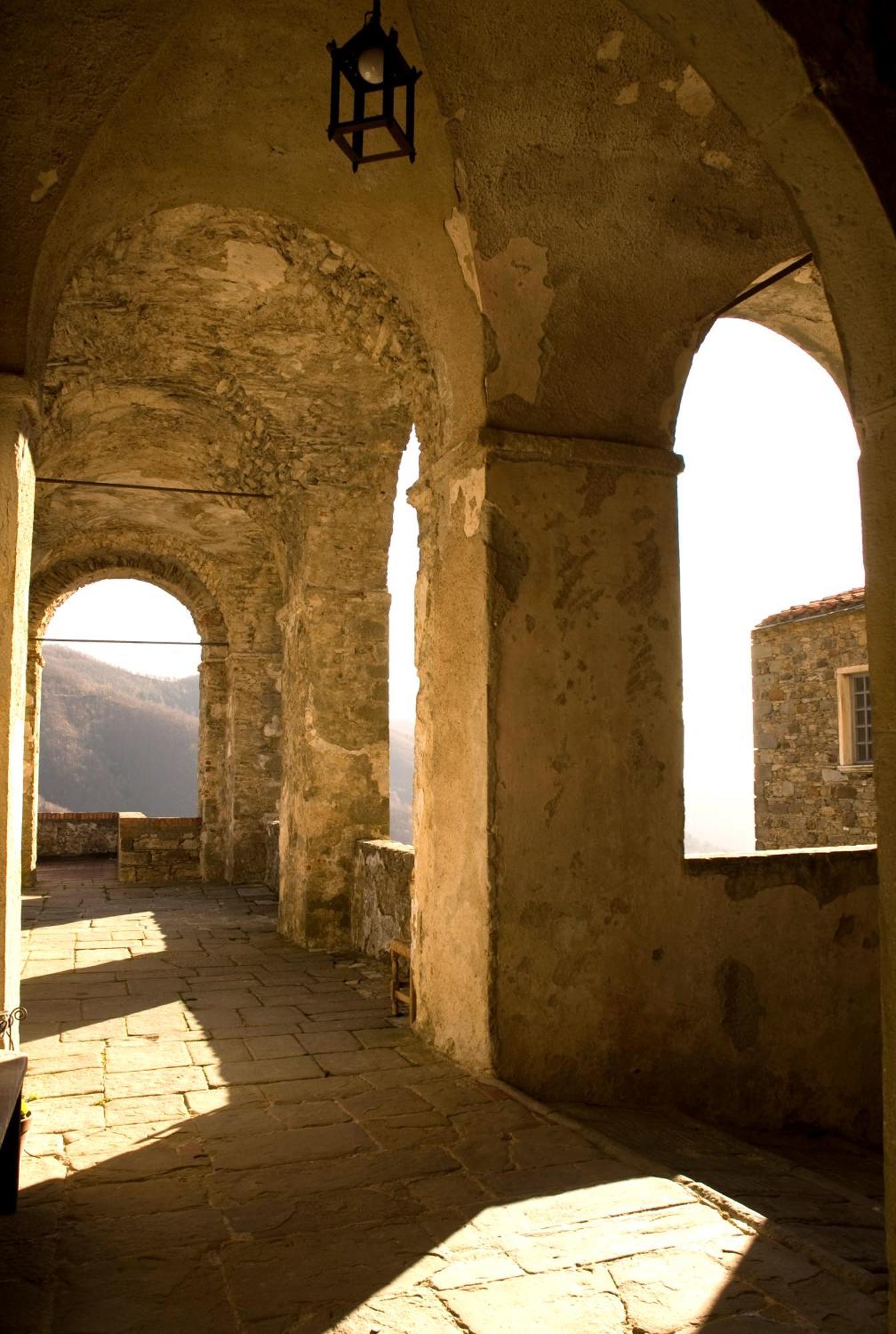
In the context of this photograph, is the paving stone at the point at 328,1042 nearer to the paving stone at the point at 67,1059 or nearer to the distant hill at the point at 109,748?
the paving stone at the point at 67,1059

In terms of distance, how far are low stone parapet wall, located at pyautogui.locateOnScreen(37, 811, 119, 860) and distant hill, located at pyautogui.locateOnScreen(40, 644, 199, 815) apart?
1235 inches

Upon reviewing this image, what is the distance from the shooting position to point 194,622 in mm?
14523

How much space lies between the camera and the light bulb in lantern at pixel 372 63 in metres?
3.41

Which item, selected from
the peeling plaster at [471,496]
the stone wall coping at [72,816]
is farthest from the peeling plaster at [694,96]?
the stone wall coping at [72,816]

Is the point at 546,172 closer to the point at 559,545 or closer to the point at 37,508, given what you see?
the point at 559,545

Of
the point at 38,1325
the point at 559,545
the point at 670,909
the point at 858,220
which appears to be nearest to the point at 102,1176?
the point at 38,1325

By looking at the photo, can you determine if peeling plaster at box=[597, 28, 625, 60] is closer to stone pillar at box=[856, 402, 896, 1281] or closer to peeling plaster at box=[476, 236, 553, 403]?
peeling plaster at box=[476, 236, 553, 403]

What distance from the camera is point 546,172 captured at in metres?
4.32

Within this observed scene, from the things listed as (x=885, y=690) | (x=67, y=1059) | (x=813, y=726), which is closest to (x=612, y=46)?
(x=885, y=690)

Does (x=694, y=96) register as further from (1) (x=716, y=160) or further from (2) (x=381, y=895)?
(2) (x=381, y=895)

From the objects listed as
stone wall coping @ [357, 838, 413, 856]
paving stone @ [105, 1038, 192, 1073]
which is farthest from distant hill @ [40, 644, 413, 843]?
paving stone @ [105, 1038, 192, 1073]

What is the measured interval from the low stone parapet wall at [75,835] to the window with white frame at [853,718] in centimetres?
1230

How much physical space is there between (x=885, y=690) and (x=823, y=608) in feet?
42.1

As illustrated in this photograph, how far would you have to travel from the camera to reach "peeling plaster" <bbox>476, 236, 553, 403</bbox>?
4.52 metres
